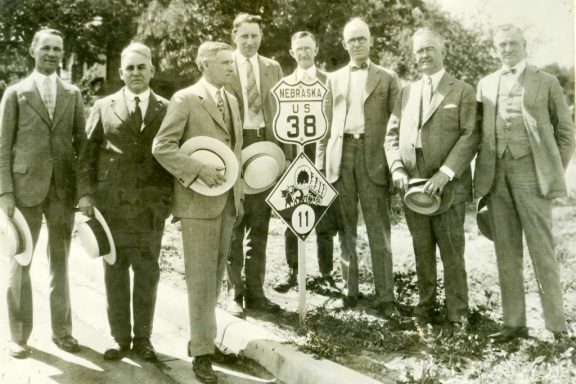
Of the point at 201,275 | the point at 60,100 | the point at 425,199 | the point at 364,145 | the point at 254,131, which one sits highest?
the point at 60,100

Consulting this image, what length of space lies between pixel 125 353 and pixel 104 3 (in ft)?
8.79

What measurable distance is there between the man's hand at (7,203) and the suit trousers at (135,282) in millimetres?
647

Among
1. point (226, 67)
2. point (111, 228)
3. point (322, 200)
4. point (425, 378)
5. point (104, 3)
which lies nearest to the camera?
point (425, 378)

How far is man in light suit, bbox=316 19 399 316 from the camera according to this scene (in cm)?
472

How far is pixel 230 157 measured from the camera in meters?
3.83

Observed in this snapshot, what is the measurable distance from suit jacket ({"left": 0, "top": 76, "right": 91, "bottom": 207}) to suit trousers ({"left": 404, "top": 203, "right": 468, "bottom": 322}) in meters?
2.32

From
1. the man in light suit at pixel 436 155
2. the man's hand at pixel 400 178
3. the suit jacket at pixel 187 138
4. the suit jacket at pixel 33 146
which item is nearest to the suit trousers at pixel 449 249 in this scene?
the man in light suit at pixel 436 155

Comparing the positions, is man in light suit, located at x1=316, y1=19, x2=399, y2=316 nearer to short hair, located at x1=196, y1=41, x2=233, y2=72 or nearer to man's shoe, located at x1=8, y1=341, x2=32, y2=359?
short hair, located at x1=196, y1=41, x2=233, y2=72

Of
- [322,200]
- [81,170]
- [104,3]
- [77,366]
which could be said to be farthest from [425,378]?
[104,3]

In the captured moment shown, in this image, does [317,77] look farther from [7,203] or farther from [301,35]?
[7,203]

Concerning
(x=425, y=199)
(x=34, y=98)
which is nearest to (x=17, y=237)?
(x=34, y=98)

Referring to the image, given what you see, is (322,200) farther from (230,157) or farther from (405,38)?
(405,38)

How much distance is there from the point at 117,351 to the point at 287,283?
6.31 ft

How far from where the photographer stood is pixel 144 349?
13.5 feet
